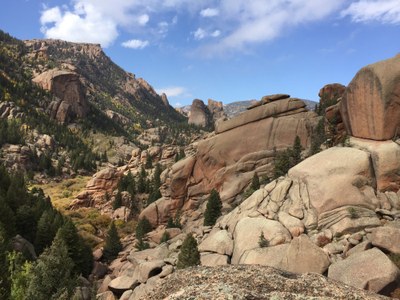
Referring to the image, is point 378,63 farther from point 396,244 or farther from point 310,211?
point 396,244

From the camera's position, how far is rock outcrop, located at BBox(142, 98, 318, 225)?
64.8 m

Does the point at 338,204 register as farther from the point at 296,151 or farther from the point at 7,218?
the point at 7,218

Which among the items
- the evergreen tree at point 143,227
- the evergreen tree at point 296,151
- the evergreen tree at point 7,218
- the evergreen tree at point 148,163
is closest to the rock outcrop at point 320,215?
the evergreen tree at point 296,151

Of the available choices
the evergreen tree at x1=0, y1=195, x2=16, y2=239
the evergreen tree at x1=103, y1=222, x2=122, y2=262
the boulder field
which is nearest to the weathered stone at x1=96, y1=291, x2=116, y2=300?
the boulder field

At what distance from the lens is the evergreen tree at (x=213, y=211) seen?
5553 centimetres

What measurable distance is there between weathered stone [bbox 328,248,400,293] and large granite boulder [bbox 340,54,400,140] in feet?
66.9

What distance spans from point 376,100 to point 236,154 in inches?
1277

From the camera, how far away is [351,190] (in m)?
35.5

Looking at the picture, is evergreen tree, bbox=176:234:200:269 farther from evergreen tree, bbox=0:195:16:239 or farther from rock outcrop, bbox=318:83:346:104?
rock outcrop, bbox=318:83:346:104

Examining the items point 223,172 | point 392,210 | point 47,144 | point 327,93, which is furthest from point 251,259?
point 47,144

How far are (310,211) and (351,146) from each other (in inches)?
459

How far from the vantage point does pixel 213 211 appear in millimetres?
56531

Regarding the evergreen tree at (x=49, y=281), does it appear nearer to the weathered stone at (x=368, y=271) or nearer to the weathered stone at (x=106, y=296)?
the weathered stone at (x=106, y=296)

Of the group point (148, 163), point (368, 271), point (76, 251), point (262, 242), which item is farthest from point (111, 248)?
point (148, 163)
